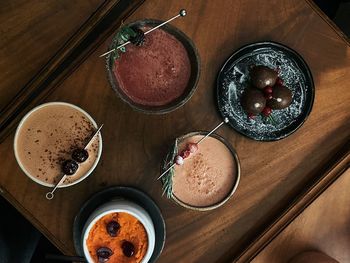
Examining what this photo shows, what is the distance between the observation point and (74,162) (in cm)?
160

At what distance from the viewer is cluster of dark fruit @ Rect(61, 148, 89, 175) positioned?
62.5 inches

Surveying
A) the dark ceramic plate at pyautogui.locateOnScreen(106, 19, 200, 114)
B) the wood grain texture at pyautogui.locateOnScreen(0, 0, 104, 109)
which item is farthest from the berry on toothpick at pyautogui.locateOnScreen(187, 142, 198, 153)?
the wood grain texture at pyautogui.locateOnScreen(0, 0, 104, 109)

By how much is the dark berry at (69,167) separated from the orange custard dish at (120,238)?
0.18 metres

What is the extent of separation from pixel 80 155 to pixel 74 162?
0.03m

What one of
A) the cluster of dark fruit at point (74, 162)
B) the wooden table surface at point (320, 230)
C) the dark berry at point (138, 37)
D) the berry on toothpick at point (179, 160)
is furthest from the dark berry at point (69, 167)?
the wooden table surface at point (320, 230)

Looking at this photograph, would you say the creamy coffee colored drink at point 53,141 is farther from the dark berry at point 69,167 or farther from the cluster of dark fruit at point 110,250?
the cluster of dark fruit at point 110,250

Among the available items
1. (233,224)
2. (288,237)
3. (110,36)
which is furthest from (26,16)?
(288,237)

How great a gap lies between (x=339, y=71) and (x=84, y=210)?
0.99m

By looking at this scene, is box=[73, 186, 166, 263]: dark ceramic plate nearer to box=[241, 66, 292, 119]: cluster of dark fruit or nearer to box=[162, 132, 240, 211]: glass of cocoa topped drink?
box=[162, 132, 240, 211]: glass of cocoa topped drink

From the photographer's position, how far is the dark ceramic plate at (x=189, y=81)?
5.20 feet

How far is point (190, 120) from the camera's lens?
67.3 inches

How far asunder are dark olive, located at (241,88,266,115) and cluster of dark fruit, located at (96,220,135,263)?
0.57 meters

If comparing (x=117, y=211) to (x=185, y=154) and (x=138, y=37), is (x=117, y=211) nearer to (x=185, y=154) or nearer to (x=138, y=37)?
(x=185, y=154)

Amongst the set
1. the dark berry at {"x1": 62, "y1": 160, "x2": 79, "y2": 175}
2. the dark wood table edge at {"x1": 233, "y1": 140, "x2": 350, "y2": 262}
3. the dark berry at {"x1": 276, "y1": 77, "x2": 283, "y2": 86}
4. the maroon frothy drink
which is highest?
the maroon frothy drink
